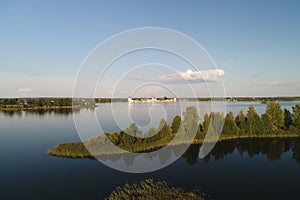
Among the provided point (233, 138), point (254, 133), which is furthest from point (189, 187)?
point (254, 133)

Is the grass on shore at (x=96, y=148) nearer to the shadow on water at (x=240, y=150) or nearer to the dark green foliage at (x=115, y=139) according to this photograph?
the dark green foliage at (x=115, y=139)

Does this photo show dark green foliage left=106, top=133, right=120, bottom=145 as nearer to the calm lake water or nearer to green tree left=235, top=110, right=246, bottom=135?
the calm lake water

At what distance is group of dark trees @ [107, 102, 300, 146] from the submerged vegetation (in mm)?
6364

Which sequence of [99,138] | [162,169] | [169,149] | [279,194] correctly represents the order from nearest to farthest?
1. [279,194]
2. [162,169]
3. [99,138]
4. [169,149]

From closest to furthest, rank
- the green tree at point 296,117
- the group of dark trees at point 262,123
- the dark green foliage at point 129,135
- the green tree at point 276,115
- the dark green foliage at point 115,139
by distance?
the dark green foliage at point 115,139, the dark green foliage at point 129,135, the group of dark trees at point 262,123, the green tree at point 296,117, the green tree at point 276,115

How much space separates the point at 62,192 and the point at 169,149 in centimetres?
996

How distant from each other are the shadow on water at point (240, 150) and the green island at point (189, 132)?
0.89 m

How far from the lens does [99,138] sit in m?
17.6

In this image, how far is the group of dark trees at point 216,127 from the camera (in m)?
18.8

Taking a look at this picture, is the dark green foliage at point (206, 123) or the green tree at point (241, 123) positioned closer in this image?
the dark green foliage at point (206, 123)

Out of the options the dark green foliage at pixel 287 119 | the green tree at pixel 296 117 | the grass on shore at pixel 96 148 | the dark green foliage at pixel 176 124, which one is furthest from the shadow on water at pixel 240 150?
the dark green foliage at pixel 287 119

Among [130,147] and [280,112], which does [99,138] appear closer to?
[130,147]

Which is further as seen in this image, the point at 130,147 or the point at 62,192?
the point at 130,147

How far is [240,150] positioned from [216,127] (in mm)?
3811
